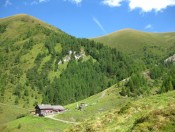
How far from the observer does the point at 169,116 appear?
20.1m

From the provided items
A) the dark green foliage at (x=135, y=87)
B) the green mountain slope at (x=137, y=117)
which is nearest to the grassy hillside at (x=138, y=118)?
the green mountain slope at (x=137, y=117)

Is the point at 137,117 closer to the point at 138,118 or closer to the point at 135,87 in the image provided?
the point at 138,118

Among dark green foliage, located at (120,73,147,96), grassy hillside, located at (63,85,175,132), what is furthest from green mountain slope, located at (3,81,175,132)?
dark green foliage, located at (120,73,147,96)

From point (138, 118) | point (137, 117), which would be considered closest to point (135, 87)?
point (137, 117)

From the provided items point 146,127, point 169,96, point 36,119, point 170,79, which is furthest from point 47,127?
point 146,127

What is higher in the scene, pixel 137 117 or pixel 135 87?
pixel 135 87

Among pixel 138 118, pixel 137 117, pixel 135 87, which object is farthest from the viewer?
pixel 135 87

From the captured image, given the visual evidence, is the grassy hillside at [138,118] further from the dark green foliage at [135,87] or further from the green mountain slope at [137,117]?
the dark green foliage at [135,87]

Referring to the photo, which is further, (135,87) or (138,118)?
(135,87)

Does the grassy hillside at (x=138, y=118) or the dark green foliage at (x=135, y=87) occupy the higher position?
the dark green foliage at (x=135, y=87)

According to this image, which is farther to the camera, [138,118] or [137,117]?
[137,117]

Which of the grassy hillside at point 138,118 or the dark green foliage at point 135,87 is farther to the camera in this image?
the dark green foliage at point 135,87

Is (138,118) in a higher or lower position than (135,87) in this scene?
lower

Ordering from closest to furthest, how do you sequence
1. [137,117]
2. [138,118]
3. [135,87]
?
[138,118] → [137,117] → [135,87]
